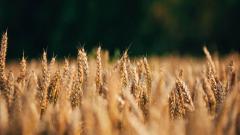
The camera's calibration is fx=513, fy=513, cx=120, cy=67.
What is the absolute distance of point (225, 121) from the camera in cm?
109

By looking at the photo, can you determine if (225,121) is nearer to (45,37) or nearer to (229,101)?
(229,101)

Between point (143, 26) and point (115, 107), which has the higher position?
point (143, 26)

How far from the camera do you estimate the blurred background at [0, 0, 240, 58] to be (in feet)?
25.6

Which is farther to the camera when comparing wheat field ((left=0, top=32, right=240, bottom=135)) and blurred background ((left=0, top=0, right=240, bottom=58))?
blurred background ((left=0, top=0, right=240, bottom=58))

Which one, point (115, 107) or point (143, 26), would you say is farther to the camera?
point (143, 26)

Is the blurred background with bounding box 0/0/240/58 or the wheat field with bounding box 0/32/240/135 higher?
the blurred background with bounding box 0/0/240/58

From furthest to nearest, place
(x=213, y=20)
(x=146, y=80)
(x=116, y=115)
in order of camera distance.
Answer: (x=213, y=20), (x=146, y=80), (x=116, y=115)

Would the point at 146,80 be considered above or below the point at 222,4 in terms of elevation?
below

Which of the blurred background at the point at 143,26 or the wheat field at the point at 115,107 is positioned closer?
the wheat field at the point at 115,107

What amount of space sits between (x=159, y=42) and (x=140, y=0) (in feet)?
2.68

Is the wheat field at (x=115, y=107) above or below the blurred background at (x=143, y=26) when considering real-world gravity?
below

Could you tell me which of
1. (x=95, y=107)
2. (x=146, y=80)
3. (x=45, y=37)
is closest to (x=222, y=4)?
(x=45, y=37)

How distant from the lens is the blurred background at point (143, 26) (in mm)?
7805

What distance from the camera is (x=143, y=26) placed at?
7.92m
